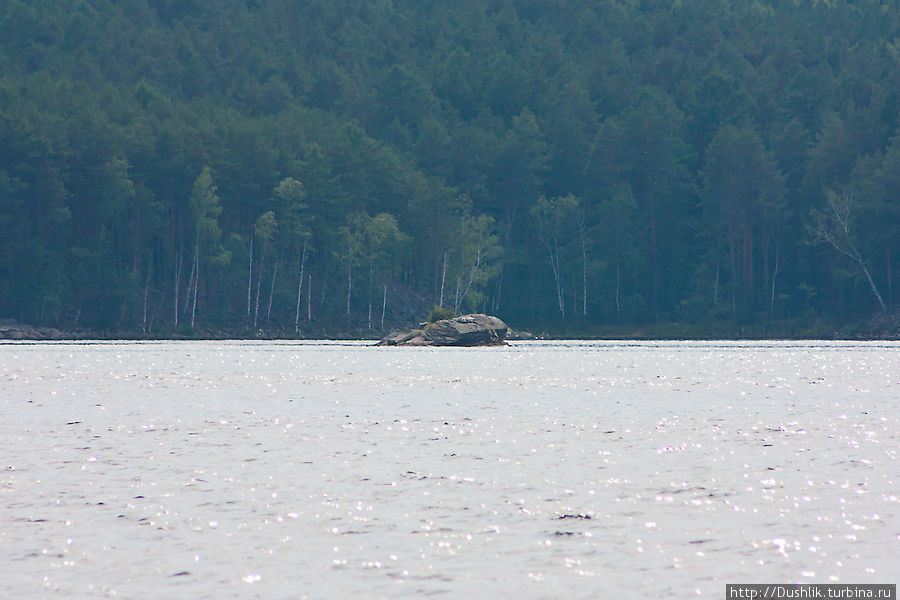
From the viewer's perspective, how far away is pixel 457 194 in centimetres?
14650

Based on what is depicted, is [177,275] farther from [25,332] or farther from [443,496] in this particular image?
[443,496]

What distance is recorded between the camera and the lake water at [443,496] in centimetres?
1064

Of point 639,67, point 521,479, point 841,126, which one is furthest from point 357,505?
point 639,67

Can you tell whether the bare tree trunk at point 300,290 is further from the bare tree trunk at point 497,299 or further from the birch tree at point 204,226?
the bare tree trunk at point 497,299

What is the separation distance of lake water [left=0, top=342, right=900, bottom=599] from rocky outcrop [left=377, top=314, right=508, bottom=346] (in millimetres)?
58118

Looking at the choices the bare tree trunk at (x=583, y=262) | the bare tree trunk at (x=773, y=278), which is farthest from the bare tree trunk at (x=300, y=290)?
the bare tree trunk at (x=773, y=278)

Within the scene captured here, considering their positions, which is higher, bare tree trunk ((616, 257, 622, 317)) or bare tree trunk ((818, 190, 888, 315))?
bare tree trunk ((818, 190, 888, 315))

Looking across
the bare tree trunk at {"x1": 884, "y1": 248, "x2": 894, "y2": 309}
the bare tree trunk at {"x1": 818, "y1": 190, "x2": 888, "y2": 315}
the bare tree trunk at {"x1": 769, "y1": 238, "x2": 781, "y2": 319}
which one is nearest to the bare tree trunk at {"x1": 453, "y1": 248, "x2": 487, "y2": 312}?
the bare tree trunk at {"x1": 769, "y1": 238, "x2": 781, "y2": 319}

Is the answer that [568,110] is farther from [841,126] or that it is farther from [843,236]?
[843,236]

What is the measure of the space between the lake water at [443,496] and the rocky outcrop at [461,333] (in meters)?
58.1

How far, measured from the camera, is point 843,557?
11.1 metres

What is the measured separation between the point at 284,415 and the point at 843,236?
102 m

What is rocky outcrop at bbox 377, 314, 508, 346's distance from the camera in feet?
302

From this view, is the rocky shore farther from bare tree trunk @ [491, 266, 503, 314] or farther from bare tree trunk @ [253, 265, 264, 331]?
bare tree trunk @ [491, 266, 503, 314]
